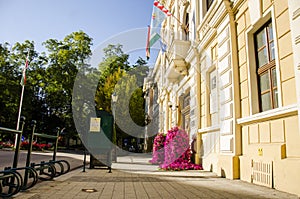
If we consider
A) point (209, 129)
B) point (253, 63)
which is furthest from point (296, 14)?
point (209, 129)

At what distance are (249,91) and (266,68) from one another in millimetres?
706

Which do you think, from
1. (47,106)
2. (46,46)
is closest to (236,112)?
(46,46)

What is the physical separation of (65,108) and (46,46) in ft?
25.9

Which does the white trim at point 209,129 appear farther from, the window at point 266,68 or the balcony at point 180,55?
the balcony at point 180,55

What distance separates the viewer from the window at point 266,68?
5.69m

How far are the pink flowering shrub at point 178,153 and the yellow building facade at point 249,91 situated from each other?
43 cm

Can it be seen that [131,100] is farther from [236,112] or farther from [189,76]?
[236,112]

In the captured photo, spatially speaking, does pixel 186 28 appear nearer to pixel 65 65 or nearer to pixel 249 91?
pixel 249 91

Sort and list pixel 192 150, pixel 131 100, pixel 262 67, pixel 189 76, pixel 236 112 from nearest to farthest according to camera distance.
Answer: pixel 262 67 < pixel 236 112 < pixel 192 150 < pixel 189 76 < pixel 131 100

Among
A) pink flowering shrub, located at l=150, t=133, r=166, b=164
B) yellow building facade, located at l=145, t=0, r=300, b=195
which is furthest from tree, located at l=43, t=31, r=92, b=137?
yellow building facade, located at l=145, t=0, r=300, b=195

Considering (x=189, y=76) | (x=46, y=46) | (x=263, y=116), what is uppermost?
(x=46, y=46)

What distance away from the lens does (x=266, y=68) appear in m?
5.96

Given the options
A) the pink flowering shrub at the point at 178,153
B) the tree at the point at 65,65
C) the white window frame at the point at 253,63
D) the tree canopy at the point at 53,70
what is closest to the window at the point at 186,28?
the pink flowering shrub at the point at 178,153

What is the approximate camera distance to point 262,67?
6.12 metres
